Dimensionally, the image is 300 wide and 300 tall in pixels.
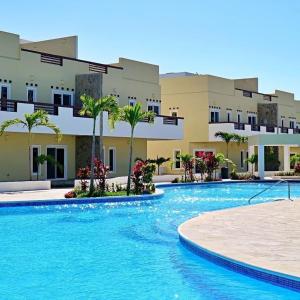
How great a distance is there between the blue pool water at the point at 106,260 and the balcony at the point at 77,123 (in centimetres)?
736

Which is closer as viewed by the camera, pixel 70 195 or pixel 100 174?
pixel 70 195

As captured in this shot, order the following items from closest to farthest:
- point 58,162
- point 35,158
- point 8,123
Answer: point 8,123 → point 35,158 → point 58,162

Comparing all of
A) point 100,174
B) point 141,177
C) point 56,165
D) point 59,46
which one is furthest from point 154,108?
point 100,174

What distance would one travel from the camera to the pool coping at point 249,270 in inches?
328

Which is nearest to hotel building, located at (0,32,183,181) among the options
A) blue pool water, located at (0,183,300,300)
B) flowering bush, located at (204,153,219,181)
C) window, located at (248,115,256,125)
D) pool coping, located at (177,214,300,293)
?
flowering bush, located at (204,153,219,181)

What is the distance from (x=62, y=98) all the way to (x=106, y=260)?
66.7ft

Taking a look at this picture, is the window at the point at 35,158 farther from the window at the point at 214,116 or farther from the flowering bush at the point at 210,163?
the window at the point at 214,116

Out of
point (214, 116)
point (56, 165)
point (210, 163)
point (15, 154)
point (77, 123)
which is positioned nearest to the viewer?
point (15, 154)

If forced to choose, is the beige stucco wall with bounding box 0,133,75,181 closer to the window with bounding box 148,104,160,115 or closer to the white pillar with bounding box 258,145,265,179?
the window with bounding box 148,104,160,115

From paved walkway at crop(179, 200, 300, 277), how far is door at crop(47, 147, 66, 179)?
14.8 metres

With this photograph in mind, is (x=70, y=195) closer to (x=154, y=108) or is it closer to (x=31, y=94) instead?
(x=31, y=94)

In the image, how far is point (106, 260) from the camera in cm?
1119

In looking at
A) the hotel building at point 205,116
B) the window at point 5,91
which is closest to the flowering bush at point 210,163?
the hotel building at point 205,116

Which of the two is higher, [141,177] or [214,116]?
[214,116]
